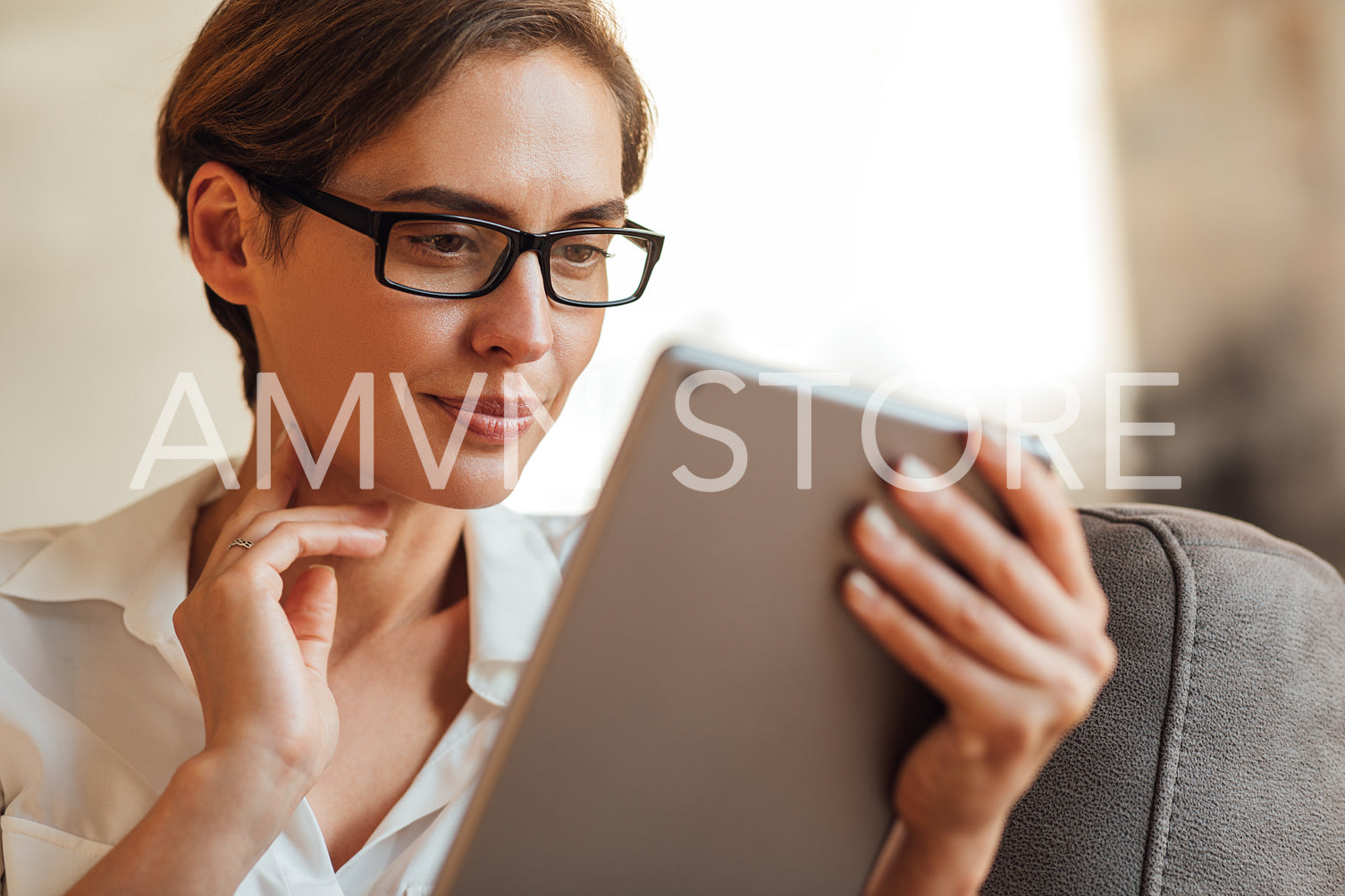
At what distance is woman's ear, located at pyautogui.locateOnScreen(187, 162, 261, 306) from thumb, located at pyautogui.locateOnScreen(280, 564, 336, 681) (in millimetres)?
333

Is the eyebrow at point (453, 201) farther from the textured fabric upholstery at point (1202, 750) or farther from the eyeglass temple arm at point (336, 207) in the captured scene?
the textured fabric upholstery at point (1202, 750)

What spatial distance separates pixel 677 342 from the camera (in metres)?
0.52

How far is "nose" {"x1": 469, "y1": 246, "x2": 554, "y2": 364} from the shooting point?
930 millimetres

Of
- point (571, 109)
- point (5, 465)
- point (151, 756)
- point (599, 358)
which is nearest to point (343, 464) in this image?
point (151, 756)

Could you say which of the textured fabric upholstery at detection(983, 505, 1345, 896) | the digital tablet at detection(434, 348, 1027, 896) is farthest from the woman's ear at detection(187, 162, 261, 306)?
the textured fabric upholstery at detection(983, 505, 1345, 896)

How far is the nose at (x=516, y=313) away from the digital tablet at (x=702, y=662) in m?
0.43

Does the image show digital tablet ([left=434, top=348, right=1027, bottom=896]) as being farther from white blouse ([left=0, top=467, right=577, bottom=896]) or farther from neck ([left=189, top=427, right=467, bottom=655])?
neck ([left=189, top=427, right=467, bottom=655])

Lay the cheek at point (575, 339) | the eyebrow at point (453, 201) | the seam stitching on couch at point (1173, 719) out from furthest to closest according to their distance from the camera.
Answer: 1. the cheek at point (575, 339)
2. the eyebrow at point (453, 201)
3. the seam stitching on couch at point (1173, 719)

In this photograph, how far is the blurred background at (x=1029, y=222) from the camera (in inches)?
104

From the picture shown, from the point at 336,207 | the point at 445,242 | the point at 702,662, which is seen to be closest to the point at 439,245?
the point at 445,242

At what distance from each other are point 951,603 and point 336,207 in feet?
2.18

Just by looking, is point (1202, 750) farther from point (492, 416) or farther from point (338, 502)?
point (338, 502)

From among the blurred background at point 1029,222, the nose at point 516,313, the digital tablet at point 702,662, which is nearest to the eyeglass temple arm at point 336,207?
the nose at point 516,313

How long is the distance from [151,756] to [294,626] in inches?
8.2
